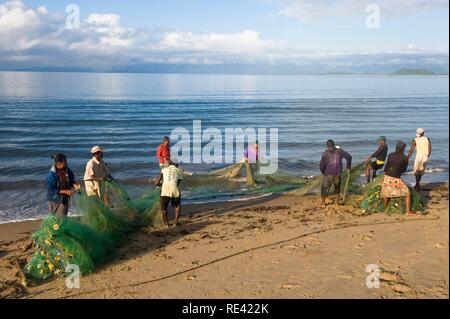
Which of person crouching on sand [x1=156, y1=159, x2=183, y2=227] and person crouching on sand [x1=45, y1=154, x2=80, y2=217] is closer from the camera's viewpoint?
person crouching on sand [x1=45, y1=154, x2=80, y2=217]

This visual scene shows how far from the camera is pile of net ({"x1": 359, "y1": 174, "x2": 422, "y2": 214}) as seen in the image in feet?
31.1

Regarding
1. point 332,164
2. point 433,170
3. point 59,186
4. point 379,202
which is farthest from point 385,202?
point 433,170

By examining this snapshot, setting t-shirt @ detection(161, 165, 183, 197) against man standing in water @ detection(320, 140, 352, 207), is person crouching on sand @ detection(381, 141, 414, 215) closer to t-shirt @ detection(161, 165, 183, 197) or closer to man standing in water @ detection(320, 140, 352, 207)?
man standing in water @ detection(320, 140, 352, 207)

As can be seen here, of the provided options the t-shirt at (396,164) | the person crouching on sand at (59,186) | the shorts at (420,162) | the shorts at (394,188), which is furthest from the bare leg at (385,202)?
the person crouching on sand at (59,186)

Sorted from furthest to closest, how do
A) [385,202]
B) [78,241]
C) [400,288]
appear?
[385,202], [78,241], [400,288]

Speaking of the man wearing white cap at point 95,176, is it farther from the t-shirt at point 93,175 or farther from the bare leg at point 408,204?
the bare leg at point 408,204

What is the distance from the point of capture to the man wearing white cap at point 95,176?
860cm

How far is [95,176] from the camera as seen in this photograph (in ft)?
28.5

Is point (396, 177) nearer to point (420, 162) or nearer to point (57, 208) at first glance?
point (420, 162)

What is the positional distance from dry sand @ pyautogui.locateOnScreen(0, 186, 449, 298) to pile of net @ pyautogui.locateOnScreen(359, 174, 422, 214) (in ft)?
0.89

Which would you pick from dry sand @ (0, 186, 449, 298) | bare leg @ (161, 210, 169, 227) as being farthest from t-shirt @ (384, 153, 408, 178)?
bare leg @ (161, 210, 169, 227)

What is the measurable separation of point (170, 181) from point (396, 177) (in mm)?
4853

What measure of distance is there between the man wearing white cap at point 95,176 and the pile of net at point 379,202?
5.83 metres
